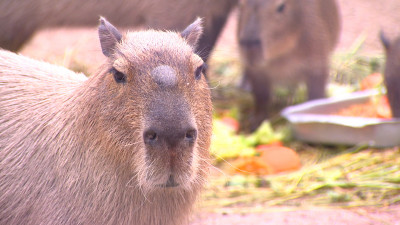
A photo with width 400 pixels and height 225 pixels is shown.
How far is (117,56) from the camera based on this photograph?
2.02 metres

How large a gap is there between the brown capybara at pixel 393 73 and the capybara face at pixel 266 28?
85cm

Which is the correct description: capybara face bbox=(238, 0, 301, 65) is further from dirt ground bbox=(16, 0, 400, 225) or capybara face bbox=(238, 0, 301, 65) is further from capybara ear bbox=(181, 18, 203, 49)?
capybara ear bbox=(181, 18, 203, 49)

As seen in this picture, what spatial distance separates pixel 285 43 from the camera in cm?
502

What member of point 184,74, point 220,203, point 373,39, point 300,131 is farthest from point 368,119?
point 184,74

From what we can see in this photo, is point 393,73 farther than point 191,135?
→ Yes

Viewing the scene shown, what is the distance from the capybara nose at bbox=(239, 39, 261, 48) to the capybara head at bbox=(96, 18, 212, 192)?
261 cm

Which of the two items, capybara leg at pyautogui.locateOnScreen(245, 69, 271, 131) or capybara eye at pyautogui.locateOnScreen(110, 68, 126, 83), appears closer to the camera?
capybara eye at pyautogui.locateOnScreen(110, 68, 126, 83)

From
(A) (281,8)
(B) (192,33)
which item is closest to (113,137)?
(B) (192,33)

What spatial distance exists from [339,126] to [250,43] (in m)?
1.07

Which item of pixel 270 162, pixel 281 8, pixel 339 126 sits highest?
pixel 281 8

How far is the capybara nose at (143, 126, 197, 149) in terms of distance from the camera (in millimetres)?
1741

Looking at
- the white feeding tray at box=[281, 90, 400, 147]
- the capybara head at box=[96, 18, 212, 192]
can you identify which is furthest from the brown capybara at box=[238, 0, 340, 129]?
the capybara head at box=[96, 18, 212, 192]

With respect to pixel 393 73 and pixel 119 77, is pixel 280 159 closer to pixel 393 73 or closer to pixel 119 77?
pixel 393 73

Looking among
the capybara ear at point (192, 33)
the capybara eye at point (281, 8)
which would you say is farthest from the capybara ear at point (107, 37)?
the capybara eye at point (281, 8)
